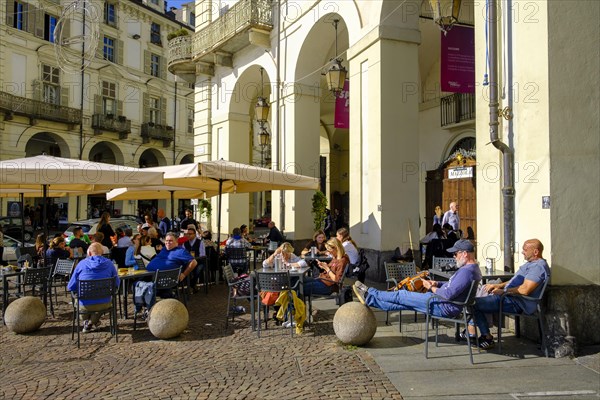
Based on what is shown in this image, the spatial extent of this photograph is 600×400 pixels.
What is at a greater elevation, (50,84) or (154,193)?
(50,84)

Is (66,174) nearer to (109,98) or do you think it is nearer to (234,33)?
(234,33)

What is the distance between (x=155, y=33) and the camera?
4003 centimetres

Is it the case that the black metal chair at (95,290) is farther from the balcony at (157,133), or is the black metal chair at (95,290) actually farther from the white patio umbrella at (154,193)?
the balcony at (157,133)

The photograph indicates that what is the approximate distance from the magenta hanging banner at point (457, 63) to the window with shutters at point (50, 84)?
2868 centimetres

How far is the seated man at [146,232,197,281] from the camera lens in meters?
7.73

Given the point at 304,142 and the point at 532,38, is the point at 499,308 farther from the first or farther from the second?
the point at 304,142

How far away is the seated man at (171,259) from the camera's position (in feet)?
25.4

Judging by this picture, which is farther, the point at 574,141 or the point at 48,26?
the point at 48,26

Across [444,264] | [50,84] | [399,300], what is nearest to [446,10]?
[444,264]

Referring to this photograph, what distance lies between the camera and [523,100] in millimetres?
6336

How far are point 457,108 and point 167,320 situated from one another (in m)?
11.8

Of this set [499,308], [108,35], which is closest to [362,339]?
[499,308]

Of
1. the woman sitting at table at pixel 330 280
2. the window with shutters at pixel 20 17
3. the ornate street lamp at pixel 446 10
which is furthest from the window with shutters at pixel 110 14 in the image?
the woman sitting at table at pixel 330 280

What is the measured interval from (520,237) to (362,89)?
587cm
